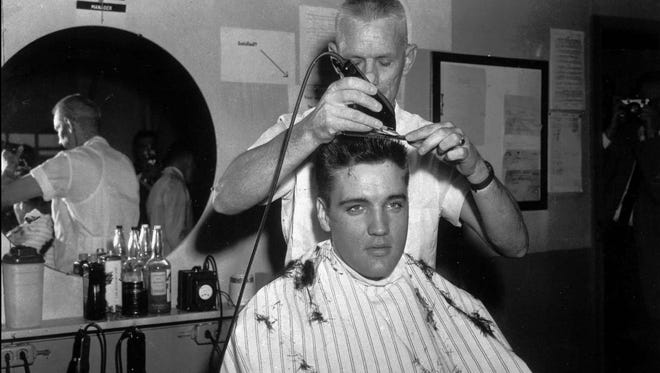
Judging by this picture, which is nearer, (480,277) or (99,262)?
(99,262)

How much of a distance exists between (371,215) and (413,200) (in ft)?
1.40

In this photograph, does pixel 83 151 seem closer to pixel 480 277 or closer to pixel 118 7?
pixel 118 7

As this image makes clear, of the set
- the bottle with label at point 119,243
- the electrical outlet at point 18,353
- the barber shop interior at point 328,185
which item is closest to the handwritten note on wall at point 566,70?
the barber shop interior at point 328,185

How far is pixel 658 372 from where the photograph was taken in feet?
10.9

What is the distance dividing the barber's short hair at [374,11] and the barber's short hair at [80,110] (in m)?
0.96

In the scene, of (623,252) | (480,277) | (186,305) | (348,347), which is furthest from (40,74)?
(623,252)

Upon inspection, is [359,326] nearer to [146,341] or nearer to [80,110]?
[146,341]

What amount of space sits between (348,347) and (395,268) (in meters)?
0.29

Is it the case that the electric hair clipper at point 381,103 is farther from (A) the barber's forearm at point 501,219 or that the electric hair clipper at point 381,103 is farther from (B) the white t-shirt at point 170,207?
(B) the white t-shirt at point 170,207

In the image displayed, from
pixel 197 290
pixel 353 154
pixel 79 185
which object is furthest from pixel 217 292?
pixel 353 154

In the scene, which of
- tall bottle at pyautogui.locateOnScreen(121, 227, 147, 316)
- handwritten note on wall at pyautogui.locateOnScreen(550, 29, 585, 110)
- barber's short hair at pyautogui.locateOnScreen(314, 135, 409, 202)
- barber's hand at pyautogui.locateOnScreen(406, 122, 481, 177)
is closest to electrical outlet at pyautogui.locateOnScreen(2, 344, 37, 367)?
tall bottle at pyautogui.locateOnScreen(121, 227, 147, 316)

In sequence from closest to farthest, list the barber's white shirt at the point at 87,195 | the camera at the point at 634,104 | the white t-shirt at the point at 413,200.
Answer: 1. the white t-shirt at the point at 413,200
2. the barber's white shirt at the point at 87,195
3. the camera at the point at 634,104

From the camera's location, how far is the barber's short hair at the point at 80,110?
2.15m

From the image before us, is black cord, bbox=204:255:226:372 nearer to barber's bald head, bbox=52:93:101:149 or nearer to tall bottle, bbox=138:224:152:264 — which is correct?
tall bottle, bbox=138:224:152:264
